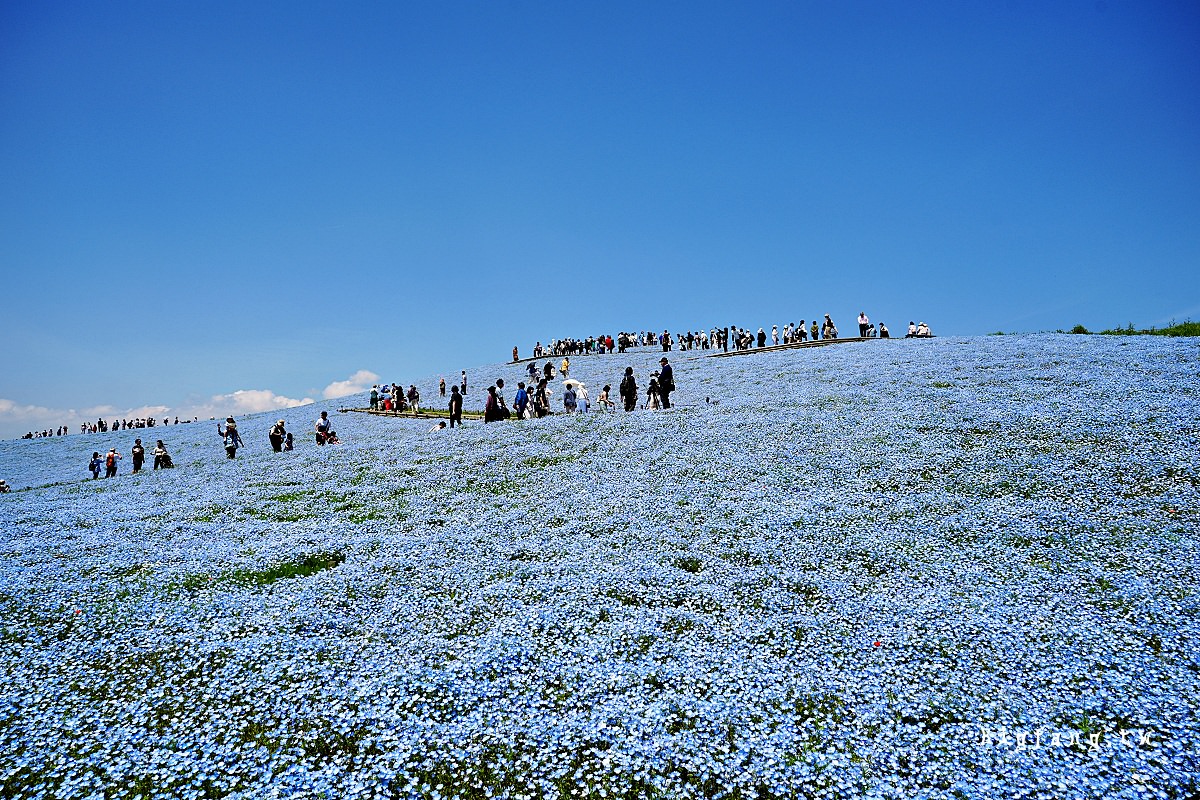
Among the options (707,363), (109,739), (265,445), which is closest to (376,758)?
(109,739)

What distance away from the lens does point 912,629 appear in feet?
29.1

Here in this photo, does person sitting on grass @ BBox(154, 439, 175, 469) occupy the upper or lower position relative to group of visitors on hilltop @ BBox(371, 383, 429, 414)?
lower

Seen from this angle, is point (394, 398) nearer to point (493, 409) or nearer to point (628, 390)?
point (493, 409)

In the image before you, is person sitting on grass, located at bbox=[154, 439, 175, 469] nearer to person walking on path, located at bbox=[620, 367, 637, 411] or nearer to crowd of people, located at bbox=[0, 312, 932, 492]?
crowd of people, located at bbox=[0, 312, 932, 492]

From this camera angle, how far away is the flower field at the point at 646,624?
21.3 feet

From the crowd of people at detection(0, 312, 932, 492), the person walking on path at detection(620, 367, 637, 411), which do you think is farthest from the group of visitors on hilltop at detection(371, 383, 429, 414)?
the person walking on path at detection(620, 367, 637, 411)

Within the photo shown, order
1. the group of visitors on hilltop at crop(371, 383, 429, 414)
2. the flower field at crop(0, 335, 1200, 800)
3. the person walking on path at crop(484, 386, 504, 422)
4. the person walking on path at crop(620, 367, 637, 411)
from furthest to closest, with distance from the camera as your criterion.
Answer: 1. the group of visitors on hilltop at crop(371, 383, 429, 414)
2. the person walking on path at crop(484, 386, 504, 422)
3. the person walking on path at crop(620, 367, 637, 411)
4. the flower field at crop(0, 335, 1200, 800)

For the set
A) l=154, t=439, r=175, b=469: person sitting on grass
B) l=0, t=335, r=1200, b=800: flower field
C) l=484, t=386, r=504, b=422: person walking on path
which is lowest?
l=0, t=335, r=1200, b=800: flower field

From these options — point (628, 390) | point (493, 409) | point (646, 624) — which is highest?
point (628, 390)

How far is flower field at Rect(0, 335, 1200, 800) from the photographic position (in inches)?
256

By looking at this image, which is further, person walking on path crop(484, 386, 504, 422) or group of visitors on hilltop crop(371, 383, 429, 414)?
group of visitors on hilltop crop(371, 383, 429, 414)

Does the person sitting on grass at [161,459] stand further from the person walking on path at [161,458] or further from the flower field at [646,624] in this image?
the flower field at [646,624]

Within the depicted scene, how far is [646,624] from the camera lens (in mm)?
9328

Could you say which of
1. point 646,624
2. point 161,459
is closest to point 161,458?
point 161,459
